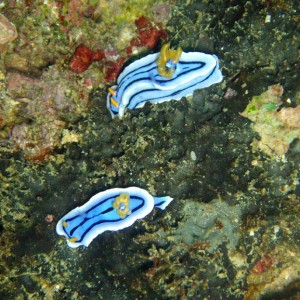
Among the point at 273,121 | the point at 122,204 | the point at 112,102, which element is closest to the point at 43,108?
the point at 112,102

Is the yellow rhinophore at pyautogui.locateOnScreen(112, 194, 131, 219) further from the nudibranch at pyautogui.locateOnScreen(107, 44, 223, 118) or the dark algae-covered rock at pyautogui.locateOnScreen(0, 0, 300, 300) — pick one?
the nudibranch at pyautogui.locateOnScreen(107, 44, 223, 118)

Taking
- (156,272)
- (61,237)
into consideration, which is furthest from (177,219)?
(61,237)

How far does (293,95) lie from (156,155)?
1965 millimetres

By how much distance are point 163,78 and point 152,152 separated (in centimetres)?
102

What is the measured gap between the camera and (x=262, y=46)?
3.97 meters

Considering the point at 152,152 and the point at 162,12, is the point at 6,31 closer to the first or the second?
the point at 162,12

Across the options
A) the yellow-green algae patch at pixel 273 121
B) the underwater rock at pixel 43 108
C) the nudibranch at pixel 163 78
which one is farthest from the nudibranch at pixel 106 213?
the yellow-green algae patch at pixel 273 121

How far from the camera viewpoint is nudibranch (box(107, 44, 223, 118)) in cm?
373

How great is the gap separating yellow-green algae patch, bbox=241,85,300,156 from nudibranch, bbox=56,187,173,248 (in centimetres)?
152

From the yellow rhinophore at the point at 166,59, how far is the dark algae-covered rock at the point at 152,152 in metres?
0.02

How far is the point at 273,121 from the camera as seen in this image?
388 centimetres

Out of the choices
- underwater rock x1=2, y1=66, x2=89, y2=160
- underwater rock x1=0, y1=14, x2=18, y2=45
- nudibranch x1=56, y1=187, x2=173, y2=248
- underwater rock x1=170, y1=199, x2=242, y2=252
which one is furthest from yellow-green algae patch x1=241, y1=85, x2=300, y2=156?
underwater rock x1=0, y1=14, x2=18, y2=45

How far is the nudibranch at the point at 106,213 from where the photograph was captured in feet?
12.4

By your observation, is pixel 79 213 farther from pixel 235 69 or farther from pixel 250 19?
pixel 250 19
